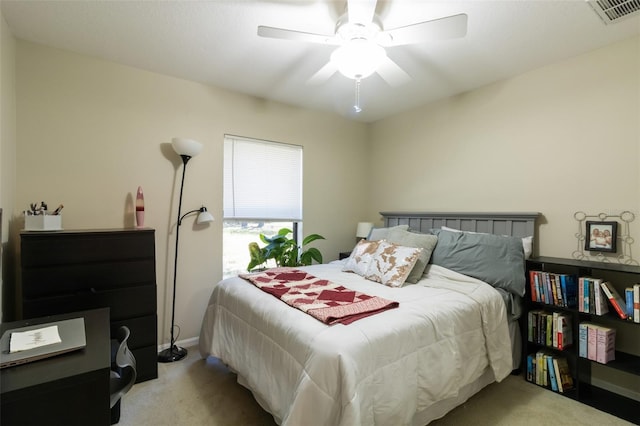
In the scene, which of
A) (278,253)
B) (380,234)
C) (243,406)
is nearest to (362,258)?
(380,234)

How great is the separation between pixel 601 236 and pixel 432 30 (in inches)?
77.7

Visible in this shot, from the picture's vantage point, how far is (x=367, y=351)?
138 cm

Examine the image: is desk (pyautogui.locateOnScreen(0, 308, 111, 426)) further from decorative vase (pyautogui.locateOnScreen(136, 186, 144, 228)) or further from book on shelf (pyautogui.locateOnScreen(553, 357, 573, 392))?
book on shelf (pyautogui.locateOnScreen(553, 357, 573, 392))

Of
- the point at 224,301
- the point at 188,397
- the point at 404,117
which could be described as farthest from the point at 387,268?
the point at 404,117

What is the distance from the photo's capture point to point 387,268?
7.83 feet

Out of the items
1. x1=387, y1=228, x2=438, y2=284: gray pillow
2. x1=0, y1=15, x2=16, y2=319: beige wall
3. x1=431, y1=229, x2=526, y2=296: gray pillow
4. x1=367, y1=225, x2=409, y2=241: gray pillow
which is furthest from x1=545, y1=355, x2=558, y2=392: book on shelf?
x1=0, y1=15, x2=16, y2=319: beige wall

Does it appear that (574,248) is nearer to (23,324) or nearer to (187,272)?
(187,272)

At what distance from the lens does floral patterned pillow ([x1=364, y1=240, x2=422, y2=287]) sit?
2295mm

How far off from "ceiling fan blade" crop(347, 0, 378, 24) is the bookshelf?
6.90 feet

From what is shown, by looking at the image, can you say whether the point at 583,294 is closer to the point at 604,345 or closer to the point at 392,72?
the point at 604,345

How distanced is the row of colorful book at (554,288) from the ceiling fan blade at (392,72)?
1.79 meters

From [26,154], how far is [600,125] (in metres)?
4.33

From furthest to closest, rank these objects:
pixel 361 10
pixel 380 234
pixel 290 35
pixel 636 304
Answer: pixel 380 234
pixel 636 304
pixel 290 35
pixel 361 10

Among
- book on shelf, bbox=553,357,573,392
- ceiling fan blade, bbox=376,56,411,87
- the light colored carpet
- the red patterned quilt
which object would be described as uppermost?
ceiling fan blade, bbox=376,56,411,87
